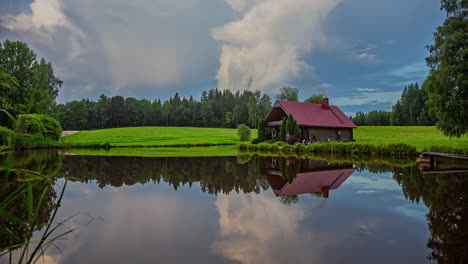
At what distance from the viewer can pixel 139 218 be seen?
562 centimetres

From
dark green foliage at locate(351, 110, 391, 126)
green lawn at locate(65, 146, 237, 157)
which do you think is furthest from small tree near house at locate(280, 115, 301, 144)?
dark green foliage at locate(351, 110, 391, 126)

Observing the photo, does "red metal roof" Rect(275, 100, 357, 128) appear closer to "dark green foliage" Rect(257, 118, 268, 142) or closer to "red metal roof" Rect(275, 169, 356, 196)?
"dark green foliage" Rect(257, 118, 268, 142)

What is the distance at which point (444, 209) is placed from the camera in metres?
5.92

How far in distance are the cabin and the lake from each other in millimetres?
23440

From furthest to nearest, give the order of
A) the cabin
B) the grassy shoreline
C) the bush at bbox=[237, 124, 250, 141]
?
the bush at bbox=[237, 124, 250, 141] < the cabin < the grassy shoreline

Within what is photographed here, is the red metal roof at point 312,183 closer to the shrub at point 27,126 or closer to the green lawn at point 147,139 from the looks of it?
the shrub at point 27,126

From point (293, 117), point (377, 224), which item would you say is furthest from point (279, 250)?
point (293, 117)

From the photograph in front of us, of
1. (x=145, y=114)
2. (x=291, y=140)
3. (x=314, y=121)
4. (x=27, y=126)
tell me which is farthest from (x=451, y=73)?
(x=145, y=114)

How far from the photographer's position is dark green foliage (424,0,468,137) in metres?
17.0

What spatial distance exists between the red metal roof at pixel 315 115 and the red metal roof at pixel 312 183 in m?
21.0

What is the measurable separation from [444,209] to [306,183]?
3.91 metres

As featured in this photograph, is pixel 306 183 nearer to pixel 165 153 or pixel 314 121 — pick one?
pixel 165 153

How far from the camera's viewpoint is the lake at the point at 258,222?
12.7ft

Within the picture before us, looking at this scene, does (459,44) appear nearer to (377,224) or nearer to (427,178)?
(427,178)
